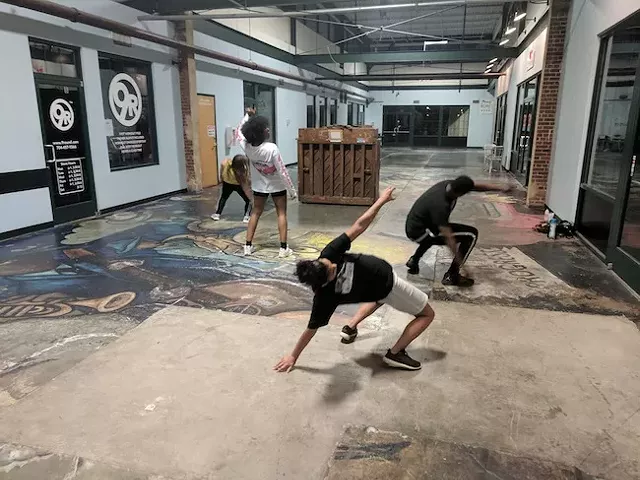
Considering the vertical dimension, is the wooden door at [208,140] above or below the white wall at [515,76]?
below

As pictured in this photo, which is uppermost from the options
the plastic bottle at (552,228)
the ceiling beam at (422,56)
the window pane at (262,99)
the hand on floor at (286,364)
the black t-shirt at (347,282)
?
the ceiling beam at (422,56)

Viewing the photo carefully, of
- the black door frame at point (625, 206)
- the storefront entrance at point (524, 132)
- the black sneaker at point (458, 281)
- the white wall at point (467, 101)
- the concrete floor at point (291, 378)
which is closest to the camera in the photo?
the concrete floor at point (291, 378)

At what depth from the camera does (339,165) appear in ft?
26.5

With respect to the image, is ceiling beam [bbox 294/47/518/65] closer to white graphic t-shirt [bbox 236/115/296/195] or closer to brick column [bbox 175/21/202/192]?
brick column [bbox 175/21/202/192]

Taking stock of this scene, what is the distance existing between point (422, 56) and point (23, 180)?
12.3 meters

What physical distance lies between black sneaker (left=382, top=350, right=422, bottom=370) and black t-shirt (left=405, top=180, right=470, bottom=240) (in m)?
1.42

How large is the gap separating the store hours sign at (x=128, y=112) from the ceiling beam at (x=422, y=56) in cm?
768

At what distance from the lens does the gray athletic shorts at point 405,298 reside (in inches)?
106

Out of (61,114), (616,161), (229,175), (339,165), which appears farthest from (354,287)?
(61,114)

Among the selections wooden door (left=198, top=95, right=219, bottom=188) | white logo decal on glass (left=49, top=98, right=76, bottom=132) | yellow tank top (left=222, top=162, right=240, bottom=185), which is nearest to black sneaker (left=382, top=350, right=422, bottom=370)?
yellow tank top (left=222, top=162, right=240, bottom=185)

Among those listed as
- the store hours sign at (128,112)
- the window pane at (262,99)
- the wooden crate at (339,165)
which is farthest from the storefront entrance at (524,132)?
the store hours sign at (128,112)

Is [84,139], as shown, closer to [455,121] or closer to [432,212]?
[432,212]

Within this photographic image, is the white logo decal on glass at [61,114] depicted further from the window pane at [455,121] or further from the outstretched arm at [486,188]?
the window pane at [455,121]

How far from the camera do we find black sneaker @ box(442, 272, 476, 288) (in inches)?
170
